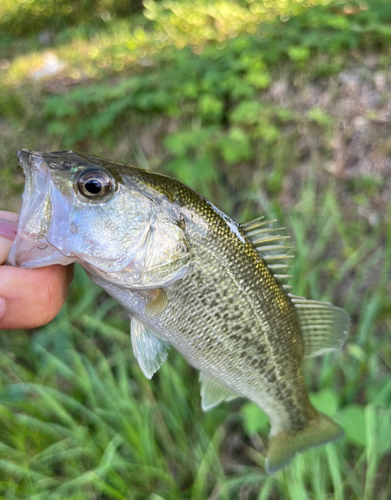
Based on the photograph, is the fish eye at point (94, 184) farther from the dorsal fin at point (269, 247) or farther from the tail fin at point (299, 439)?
the tail fin at point (299, 439)

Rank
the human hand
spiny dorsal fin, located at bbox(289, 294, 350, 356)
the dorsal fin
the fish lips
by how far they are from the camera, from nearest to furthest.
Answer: the fish lips < the human hand < the dorsal fin < spiny dorsal fin, located at bbox(289, 294, 350, 356)

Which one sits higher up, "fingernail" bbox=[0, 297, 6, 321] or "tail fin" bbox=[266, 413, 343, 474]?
"fingernail" bbox=[0, 297, 6, 321]

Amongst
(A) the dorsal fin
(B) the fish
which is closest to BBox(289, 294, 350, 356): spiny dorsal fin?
(B) the fish

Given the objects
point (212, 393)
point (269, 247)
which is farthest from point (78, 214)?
point (212, 393)

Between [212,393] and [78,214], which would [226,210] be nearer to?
[212,393]

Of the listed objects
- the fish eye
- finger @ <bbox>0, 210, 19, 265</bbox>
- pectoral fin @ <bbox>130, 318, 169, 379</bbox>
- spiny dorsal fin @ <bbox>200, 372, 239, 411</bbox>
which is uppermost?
the fish eye

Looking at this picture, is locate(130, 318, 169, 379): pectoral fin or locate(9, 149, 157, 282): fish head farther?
locate(130, 318, 169, 379): pectoral fin

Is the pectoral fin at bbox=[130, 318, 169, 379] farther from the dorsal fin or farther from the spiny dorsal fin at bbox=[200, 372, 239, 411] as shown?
the dorsal fin
